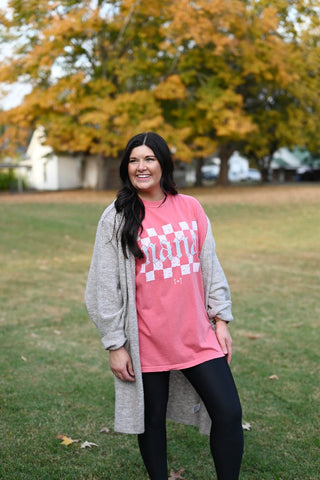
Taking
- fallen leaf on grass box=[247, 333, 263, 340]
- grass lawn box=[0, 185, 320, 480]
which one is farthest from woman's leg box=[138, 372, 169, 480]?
fallen leaf on grass box=[247, 333, 263, 340]

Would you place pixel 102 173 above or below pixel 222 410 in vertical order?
above

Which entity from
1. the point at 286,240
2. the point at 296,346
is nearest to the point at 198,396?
the point at 296,346

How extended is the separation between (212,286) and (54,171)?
40851mm

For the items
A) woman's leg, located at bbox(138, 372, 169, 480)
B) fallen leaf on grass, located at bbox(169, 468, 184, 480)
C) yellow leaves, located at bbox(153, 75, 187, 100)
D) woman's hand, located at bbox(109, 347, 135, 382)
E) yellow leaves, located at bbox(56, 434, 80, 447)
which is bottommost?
fallen leaf on grass, located at bbox(169, 468, 184, 480)

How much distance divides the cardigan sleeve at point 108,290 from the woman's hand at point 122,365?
0.12 ft

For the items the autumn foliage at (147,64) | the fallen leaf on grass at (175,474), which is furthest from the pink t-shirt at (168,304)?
the autumn foliage at (147,64)

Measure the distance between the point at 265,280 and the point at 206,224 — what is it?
683cm

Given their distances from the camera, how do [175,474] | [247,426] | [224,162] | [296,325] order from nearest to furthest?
[175,474]
[247,426]
[296,325]
[224,162]

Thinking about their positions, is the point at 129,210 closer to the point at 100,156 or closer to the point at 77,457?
the point at 77,457

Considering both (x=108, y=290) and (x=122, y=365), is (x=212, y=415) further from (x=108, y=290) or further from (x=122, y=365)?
(x=108, y=290)

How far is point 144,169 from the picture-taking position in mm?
2793

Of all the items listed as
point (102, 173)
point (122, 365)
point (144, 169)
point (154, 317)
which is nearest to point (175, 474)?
point (122, 365)

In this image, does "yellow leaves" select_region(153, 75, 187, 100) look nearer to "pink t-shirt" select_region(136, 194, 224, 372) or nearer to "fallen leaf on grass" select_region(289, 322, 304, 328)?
"fallen leaf on grass" select_region(289, 322, 304, 328)

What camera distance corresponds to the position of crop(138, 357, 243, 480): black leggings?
2.59 meters
